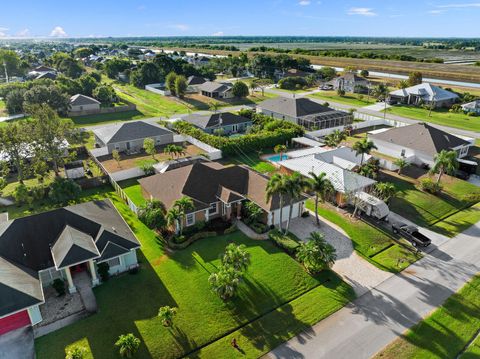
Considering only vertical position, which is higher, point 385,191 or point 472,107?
point 472,107

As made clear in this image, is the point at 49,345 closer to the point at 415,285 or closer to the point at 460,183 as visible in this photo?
the point at 415,285

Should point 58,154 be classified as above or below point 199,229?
above

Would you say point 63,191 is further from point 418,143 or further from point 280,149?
point 418,143

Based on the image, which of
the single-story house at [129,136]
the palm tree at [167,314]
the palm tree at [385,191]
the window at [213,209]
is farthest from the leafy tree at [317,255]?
the single-story house at [129,136]

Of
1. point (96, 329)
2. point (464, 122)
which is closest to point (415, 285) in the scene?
point (96, 329)

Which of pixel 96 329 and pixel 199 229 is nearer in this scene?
pixel 96 329

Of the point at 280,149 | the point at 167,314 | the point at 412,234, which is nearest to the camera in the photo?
the point at 167,314

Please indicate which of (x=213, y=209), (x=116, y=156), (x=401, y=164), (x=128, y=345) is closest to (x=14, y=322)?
(x=128, y=345)
